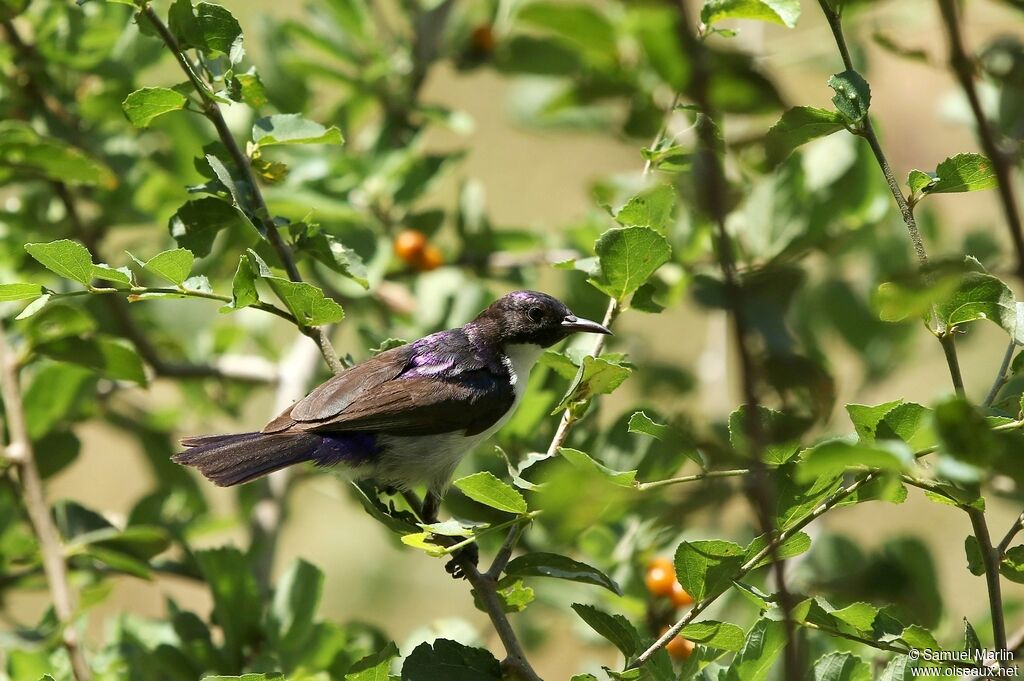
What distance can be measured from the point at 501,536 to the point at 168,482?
1.37 meters

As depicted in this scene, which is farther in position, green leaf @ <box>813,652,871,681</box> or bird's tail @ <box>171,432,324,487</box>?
bird's tail @ <box>171,432,324,487</box>

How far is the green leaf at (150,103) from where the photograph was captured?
6.58 feet

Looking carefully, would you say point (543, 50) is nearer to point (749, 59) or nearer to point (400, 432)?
point (400, 432)

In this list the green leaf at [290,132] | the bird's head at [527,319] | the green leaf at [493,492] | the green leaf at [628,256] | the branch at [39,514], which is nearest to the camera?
the green leaf at [493,492]

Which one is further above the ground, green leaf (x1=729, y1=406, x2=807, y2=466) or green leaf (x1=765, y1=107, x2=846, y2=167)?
green leaf (x1=765, y1=107, x2=846, y2=167)

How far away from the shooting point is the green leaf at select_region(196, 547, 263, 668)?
2.52 metres

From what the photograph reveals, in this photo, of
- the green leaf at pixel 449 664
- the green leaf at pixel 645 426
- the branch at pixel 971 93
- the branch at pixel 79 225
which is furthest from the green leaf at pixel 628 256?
the branch at pixel 79 225

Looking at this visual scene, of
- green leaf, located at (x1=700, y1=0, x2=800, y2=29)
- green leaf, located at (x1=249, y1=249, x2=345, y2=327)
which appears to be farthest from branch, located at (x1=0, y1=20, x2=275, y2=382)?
green leaf, located at (x1=700, y1=0, x2=800, y2=29)

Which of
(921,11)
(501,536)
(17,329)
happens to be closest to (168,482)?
(17,329)

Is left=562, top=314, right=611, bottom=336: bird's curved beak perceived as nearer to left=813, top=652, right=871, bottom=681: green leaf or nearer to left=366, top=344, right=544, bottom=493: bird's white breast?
left=366, top=344, right=544, bottom=493: bird's white breast

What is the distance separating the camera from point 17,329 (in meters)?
2.85

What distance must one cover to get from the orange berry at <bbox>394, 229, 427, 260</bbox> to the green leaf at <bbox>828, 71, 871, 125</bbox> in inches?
77.5

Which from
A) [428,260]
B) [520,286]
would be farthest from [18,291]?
[520,286]

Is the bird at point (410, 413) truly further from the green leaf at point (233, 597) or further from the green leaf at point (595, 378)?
the green leaf at point (595, 378)
